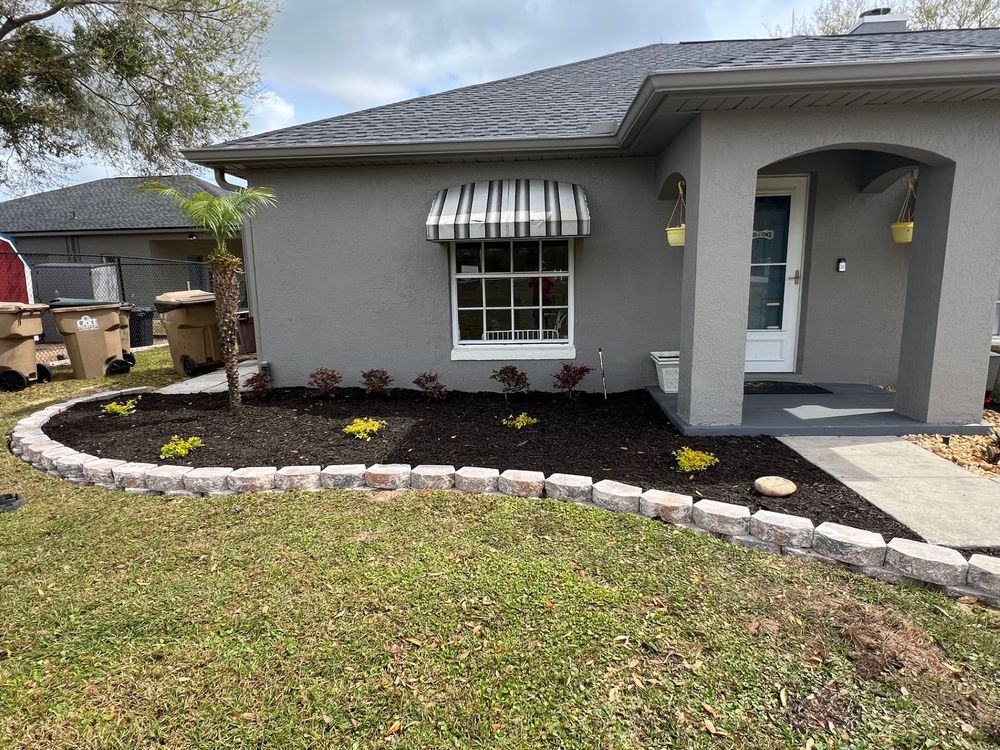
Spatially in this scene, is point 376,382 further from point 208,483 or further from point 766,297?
point 766,297

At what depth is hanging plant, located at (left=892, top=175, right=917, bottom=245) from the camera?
7.27 metres

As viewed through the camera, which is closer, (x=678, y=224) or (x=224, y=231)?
(x=224, y=231)

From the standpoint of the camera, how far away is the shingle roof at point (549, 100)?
21.2ft

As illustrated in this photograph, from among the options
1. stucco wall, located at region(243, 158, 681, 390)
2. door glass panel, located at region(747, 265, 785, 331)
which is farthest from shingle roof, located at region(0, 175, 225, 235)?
door glass panel, located at region(747, 265, 785, 331)

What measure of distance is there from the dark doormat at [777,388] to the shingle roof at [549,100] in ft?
13.0

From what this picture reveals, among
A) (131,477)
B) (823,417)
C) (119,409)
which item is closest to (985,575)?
(823,417)

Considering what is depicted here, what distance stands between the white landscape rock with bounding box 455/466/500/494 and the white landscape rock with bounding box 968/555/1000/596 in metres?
3.17

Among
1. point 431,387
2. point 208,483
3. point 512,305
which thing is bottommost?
point 208,483

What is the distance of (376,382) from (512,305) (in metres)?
2.28

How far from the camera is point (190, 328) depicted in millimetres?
10484

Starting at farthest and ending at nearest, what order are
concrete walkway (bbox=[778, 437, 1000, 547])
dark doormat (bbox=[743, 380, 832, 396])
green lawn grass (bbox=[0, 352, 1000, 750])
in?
dark doormat (bbox=[743, 380, 832, 396])
concrete walkway (bbox=[778, 437, 1000, 547])
green lawn grass (bbox=[0, 352, 1000, 750])

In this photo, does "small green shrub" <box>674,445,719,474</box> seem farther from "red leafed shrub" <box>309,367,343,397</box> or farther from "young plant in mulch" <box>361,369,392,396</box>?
"red leafed shrub" <box>309,367,343,397</box>

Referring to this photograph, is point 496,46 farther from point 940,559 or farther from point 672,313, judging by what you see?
point 940,559

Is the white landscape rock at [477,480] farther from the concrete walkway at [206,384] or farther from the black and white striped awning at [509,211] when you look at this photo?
the concrete walkway at [206,384]
